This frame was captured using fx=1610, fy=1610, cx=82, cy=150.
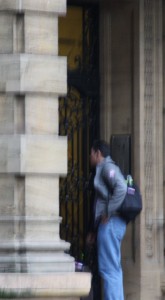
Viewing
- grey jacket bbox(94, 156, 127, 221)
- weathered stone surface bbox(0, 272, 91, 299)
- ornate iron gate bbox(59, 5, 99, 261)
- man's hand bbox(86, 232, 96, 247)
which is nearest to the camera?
weathered stone surface bbox(0, 272, 91, 299)

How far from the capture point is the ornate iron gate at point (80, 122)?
17.9 metres

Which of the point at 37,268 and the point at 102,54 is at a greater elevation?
the point at 102,54

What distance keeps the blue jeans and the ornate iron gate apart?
3.75 ft

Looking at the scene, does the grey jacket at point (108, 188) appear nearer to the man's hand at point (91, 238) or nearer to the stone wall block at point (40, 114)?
the man's hand at point (91, 238)

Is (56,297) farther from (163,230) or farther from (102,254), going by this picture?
(163,230)

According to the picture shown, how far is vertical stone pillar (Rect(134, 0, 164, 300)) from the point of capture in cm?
1759

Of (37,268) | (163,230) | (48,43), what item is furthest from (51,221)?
(163,230)

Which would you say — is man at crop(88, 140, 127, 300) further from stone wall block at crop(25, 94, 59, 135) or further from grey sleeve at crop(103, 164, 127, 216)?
stone wall block at crop(25, 94, 59, 135)

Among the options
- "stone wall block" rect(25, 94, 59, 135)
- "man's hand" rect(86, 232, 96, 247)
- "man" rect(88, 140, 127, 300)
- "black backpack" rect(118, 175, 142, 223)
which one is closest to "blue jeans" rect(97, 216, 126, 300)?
"man" rect(88, 140, 127, 300)

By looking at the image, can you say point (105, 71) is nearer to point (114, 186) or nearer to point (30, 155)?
point (114, 186)

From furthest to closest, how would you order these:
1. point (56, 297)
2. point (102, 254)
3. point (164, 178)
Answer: point (164, 178) < point (102, 254) < point (56, 297)

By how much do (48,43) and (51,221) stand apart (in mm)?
1696

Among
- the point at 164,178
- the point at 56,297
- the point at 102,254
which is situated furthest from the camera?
the point at 164,178

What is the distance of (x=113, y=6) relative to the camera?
59.0 ft
